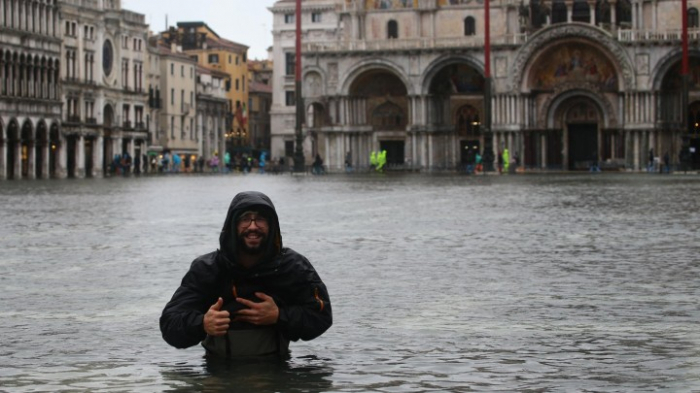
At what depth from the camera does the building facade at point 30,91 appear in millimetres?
87938

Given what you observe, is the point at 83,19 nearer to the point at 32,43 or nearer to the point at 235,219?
the point at 32,43

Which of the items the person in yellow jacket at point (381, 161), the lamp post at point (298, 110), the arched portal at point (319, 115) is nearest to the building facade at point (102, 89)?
the arched portal at point (319, 115)

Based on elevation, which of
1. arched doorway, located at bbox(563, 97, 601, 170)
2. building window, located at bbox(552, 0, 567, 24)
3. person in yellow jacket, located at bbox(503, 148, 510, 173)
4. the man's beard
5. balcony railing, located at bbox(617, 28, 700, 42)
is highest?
building window, located at bbox(552, 0, 567, 24)

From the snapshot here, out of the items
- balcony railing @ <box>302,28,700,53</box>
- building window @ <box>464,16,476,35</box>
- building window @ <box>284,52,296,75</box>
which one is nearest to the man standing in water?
balcony railing @ <box>302,28,700,53</box>

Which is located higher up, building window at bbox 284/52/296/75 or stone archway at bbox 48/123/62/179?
building window at bbox 284/52/296/75

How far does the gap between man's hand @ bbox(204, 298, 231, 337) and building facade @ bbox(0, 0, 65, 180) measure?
76760 millimetres

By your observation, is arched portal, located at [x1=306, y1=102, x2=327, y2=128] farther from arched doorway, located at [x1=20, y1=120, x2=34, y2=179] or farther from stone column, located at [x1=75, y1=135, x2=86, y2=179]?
arched doorway, located at [x1=20, y1=120, x2=34, y2=179]

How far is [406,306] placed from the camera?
13672mm

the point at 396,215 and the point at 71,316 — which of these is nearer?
the point at 71,316

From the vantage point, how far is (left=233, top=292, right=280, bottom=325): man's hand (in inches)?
379

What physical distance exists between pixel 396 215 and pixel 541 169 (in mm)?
65892

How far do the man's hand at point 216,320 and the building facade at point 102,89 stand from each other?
285ft

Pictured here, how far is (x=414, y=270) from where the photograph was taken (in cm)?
1750

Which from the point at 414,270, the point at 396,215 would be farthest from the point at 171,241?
the point at 396,215
